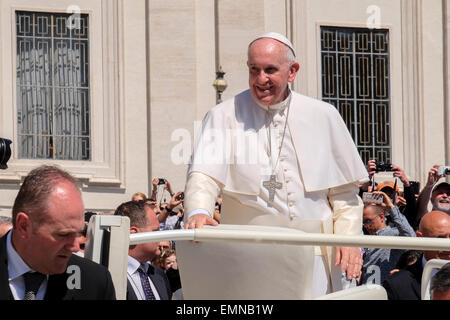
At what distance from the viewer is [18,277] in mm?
4137

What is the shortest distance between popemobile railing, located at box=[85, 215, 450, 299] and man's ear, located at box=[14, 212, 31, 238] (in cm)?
22

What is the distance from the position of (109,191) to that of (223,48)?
3.06m

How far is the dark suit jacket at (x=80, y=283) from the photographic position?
402 centimetres

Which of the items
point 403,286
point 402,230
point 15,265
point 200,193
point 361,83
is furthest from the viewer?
point 361,83

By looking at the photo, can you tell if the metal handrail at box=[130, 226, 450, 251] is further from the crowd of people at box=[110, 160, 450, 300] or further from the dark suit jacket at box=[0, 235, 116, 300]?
the crowd of people at box=[110, 160, 450, 300]

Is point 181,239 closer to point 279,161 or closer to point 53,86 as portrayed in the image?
point 279,161

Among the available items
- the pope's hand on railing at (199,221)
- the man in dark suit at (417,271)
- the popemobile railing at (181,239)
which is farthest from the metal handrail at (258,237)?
the man in dark suit at (417,271)

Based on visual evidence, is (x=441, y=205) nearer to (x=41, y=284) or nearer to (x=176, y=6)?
(x=41, y=284)

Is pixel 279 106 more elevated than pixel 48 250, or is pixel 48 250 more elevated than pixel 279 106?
pixel 279 106

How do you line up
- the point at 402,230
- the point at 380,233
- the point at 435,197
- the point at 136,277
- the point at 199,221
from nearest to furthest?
the point at 199,221, the point at 136,277, the point at 380,233, the point at 402,230, the point at 435,197

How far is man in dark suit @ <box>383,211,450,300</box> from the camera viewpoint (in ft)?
22.3

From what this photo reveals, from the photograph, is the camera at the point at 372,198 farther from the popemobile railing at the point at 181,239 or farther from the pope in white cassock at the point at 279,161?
the popemobile railing at the point at 181,239

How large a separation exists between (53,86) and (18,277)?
1558 centimetres

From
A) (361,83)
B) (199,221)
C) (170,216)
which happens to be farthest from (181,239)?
(361,83)
